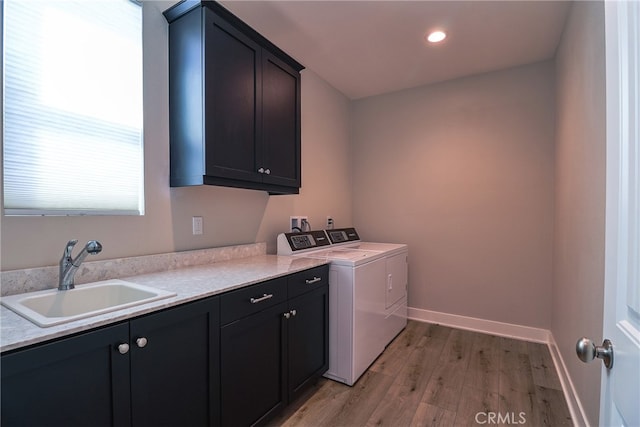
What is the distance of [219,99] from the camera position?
1707 mm

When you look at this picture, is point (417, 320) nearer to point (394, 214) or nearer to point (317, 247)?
point (394, 214)

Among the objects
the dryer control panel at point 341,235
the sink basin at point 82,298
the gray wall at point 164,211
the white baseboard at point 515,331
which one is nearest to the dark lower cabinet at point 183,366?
the sink basin at point 82,298

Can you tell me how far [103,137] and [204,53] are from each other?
2.24ft

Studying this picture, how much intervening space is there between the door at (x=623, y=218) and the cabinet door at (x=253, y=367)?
4.14 ft

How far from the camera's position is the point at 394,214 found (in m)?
3.41

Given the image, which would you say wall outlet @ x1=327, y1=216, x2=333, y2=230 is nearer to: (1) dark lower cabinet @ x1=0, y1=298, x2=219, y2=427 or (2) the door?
(1) dark lower cabinet @ x1=0, y1=298, x2=219, y2=427

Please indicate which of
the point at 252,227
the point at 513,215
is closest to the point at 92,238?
the point at 252,227

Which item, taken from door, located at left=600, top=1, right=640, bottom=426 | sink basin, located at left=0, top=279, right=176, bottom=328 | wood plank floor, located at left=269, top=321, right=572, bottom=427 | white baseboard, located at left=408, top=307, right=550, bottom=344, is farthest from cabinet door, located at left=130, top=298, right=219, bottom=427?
white baseboard, located at left=408, top=307, right=550, bottom=344

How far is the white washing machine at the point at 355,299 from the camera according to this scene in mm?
2057

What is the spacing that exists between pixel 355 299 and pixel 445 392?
2.74 feet

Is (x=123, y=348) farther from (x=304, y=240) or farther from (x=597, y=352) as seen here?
(x=304, y=240)

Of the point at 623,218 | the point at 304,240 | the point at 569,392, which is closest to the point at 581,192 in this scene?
the point at 569,392

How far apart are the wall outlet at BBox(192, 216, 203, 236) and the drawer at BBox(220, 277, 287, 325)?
678 mm

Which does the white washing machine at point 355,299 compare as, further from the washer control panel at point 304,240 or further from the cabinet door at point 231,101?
the cabinet door at point 231,101
